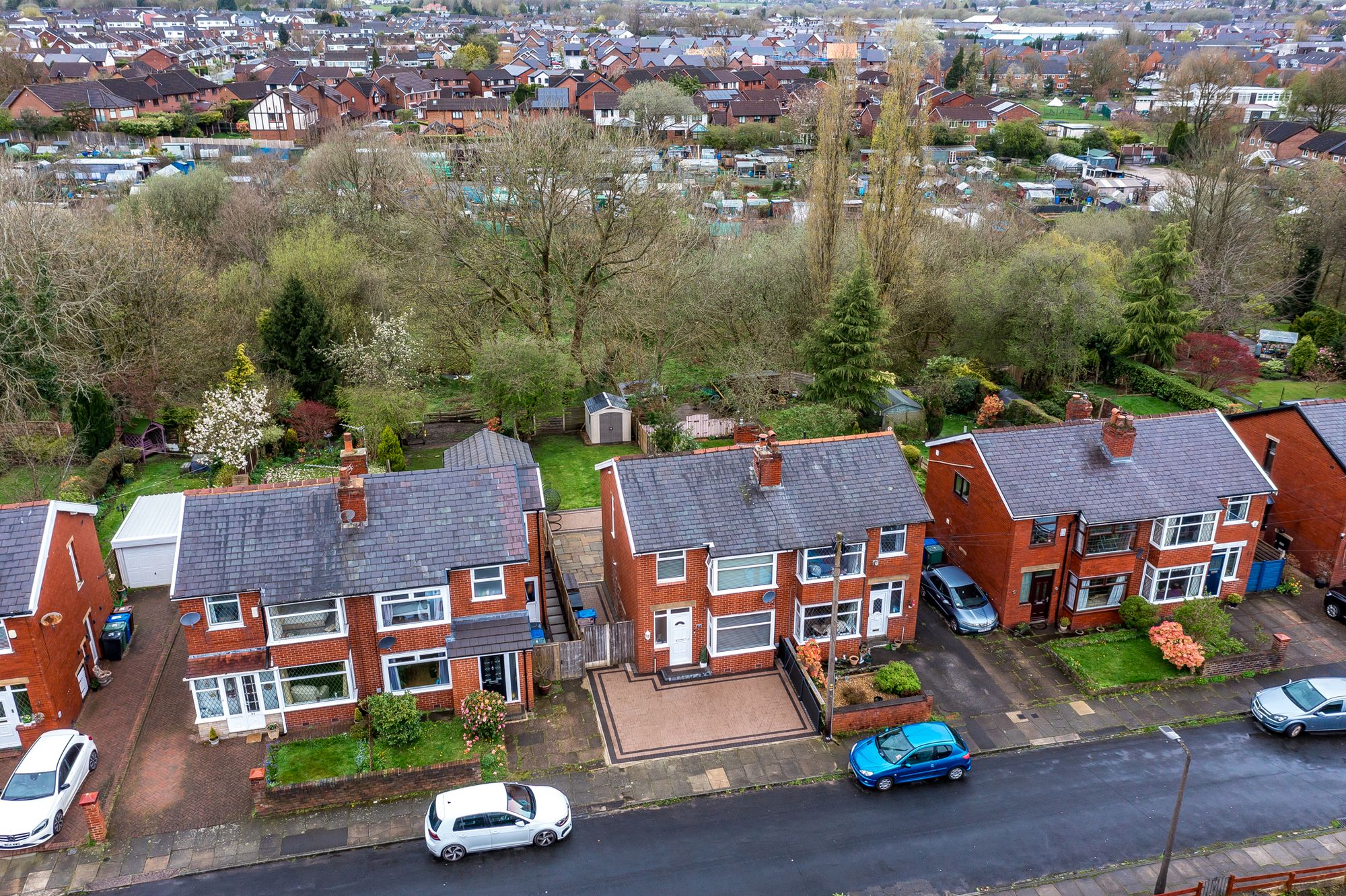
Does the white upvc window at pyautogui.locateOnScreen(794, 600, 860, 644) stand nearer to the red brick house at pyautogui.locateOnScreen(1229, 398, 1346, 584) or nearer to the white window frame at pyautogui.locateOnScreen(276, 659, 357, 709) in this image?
the white window frame at pyautogui.locateOnScreen(276, 659, 357, 709)

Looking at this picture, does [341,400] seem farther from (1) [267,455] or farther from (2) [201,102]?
(2) [201,102]

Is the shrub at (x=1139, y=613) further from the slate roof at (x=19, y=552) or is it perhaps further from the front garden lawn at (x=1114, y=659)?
the slate roof at (x=19, y=552)

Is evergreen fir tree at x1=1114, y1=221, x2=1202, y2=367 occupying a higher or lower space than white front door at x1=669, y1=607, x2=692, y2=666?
higher

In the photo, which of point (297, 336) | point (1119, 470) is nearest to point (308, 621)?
point (297, 336)

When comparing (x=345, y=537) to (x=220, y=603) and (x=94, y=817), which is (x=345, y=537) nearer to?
(x=220, y=603)

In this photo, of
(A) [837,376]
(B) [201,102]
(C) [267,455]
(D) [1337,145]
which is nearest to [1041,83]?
(D) [1337,145]

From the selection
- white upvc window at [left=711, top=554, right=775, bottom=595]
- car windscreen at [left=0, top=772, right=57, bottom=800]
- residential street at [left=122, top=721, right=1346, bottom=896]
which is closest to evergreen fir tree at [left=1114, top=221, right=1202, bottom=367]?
residential street at [left=122, top=721, right=1346, bottom=896]
